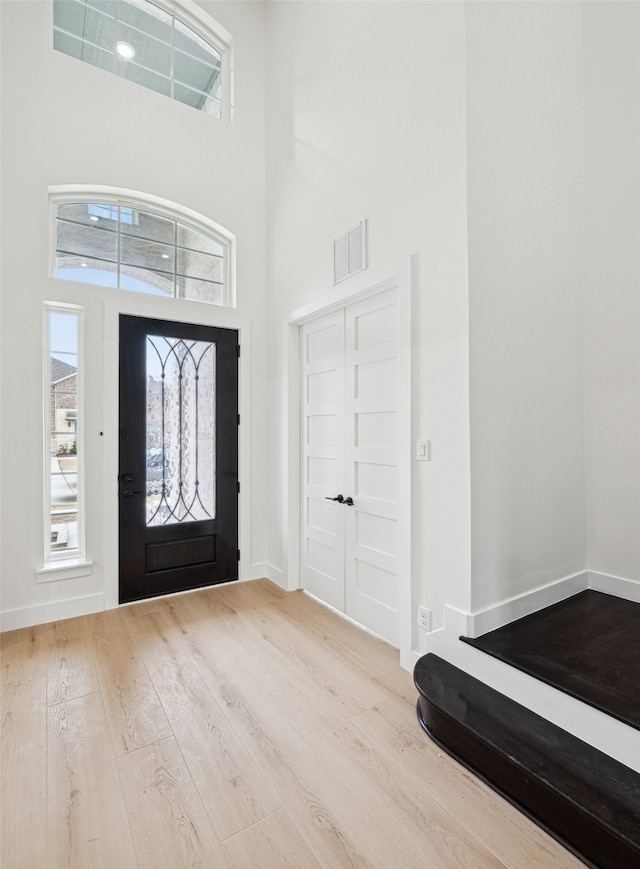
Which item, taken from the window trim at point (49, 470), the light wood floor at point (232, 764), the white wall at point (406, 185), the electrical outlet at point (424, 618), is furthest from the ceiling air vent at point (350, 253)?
the light wood floor at point (232, 764)

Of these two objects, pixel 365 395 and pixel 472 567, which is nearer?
pixel 472 567

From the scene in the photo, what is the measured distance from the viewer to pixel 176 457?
3.53 meters

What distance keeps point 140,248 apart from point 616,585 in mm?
4252

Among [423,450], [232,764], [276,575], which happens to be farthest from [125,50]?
[232,764]

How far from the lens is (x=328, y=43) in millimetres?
3127

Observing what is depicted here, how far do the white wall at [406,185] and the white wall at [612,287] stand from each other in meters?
1.22

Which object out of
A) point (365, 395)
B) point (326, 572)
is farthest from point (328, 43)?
point (326, 572)

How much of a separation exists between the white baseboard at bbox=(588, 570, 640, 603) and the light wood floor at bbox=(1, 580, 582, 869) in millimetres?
1431

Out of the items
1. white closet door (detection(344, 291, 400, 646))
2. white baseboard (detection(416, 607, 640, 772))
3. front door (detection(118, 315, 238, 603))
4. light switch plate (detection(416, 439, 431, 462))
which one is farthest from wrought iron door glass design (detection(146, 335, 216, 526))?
white baseboard (detection(416, 607, 640, 772))

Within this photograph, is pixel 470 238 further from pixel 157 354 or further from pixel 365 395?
pixel 157 354

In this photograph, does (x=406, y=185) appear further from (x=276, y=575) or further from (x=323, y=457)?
(x=276, y=575)

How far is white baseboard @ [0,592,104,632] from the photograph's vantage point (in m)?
2.93

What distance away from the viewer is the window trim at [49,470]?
10.0ft

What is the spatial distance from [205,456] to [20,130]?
8.78ft
